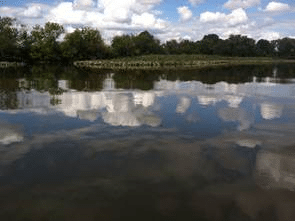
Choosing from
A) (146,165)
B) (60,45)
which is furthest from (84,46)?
(146,165)

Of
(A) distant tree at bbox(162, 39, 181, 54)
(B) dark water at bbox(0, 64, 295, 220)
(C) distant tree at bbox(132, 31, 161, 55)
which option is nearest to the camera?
(B) dark water at bbox(0, 64, 295, 220)

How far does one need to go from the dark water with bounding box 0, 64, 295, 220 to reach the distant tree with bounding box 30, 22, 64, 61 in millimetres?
91592

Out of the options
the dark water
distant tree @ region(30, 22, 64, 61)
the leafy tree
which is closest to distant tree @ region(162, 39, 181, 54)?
the leafy tree

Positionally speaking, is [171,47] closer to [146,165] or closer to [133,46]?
[133,46]

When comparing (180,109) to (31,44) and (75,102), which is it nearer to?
(75,102)

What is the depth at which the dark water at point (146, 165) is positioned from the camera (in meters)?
6.93

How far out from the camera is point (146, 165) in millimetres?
9250

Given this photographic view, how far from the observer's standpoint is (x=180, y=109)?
17.8m

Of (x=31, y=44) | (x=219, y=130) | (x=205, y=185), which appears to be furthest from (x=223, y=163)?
(x=31, y=44)

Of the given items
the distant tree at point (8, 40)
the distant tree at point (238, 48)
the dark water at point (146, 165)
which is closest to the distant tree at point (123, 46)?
the distant tree at point (8, 40)

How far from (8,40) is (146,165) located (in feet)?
305

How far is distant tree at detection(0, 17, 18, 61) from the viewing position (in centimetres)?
8756

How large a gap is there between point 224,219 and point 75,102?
15.0 meters

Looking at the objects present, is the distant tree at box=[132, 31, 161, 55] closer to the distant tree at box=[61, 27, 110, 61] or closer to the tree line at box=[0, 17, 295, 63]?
the tree line at box=[0, 17, 295, 63]
